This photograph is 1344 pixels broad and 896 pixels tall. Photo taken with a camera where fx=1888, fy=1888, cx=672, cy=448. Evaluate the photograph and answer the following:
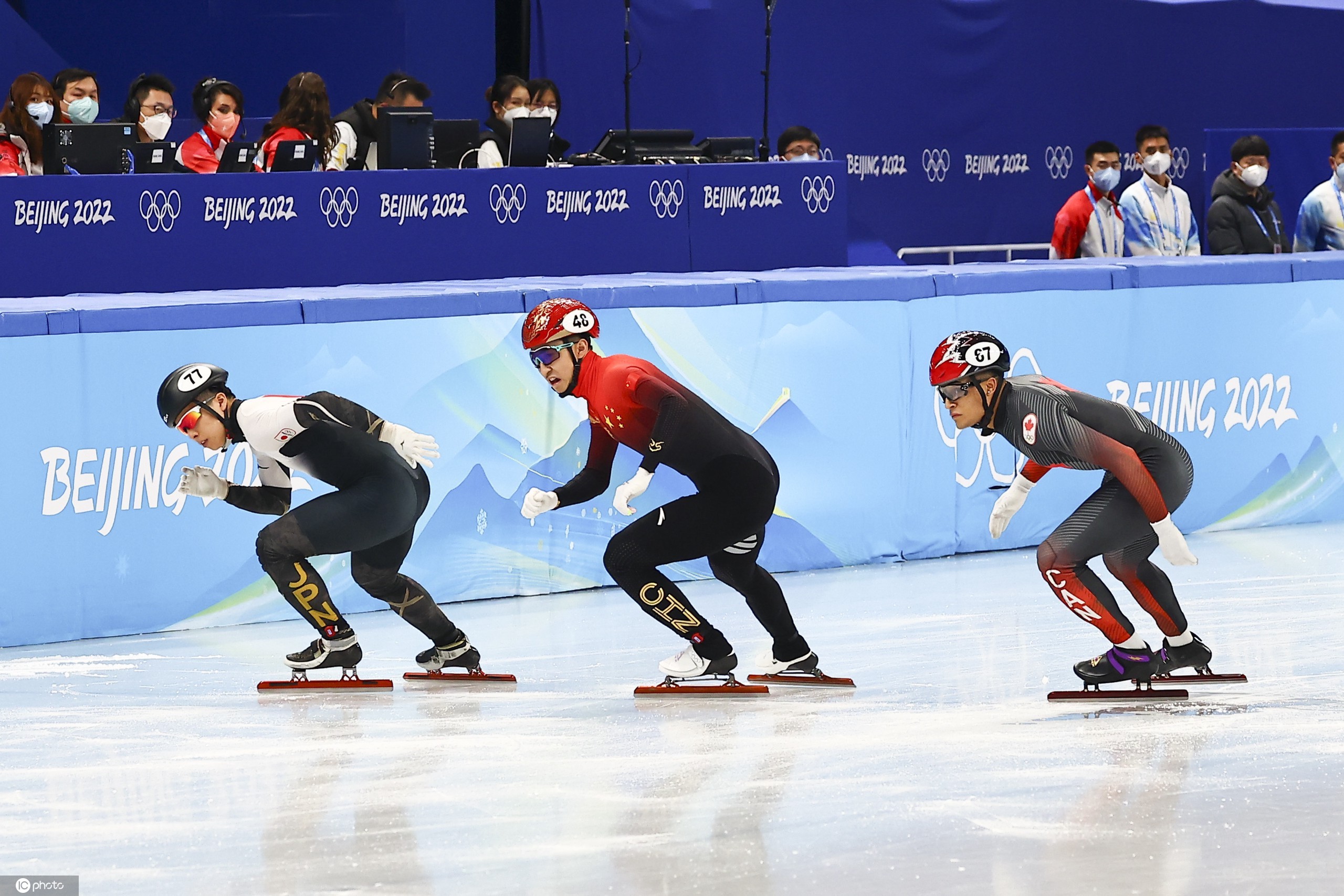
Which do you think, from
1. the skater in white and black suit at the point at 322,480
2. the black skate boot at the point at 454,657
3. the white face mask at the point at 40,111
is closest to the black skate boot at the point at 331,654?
the skater in white and black suit at the point at 322,480

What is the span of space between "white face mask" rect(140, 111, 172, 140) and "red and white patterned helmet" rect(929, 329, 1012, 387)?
5.37 m

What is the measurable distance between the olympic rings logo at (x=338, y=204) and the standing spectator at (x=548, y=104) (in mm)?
1612

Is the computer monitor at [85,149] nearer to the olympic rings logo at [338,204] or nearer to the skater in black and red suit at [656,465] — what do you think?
the olympic rings logo at [338,204]

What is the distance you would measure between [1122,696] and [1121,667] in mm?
106

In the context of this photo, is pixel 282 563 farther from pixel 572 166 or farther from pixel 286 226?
pixel 572 166

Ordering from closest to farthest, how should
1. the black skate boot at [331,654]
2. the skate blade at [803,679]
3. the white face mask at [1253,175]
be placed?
the skate blade at [803,679], the black skate boot at [331,654], the white face mask at [1253,175]

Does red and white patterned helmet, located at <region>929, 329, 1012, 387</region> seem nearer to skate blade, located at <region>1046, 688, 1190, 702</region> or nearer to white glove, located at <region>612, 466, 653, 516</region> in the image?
white glove, located at <region>612, 466, 653, 516</region>

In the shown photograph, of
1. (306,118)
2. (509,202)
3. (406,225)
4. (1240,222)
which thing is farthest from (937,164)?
(306,118)

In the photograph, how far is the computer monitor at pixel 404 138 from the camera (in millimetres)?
10016

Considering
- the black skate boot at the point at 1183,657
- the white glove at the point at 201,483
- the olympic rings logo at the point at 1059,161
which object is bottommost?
the black skate boot at the point at 1183,657

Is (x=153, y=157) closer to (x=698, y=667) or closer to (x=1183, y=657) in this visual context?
(x=698, y=667)

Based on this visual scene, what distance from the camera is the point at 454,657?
724cm

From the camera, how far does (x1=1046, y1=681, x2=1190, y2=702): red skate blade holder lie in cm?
660

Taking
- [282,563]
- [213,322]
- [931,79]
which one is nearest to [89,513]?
[213,322]
